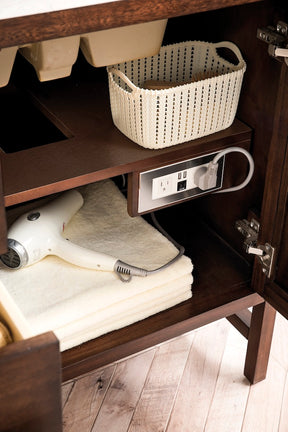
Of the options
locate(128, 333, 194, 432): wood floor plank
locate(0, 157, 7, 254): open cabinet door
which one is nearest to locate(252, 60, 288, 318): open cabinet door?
locate(128, 333, 194, 432): wood floor plank

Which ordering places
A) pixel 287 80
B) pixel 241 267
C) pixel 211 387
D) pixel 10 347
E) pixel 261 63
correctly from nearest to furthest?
pixel 10 347 → pixel 287 80 → pixel 261 63 → pixel 241 267 → pixel 211 387

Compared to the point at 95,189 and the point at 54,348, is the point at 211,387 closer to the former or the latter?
the point at 95,189

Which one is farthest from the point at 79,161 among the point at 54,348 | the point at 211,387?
the point at 211,387

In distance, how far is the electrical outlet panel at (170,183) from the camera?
1.19 metres

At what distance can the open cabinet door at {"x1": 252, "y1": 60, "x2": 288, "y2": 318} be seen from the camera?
3.57 ft

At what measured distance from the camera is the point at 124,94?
114 cm

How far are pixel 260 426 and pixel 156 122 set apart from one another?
0.70m

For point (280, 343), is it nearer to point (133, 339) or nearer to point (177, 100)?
point (133, 339)

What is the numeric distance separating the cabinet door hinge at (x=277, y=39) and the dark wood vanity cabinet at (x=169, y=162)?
0.06 ft

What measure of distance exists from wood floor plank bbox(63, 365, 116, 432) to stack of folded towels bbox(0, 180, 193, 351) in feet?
0.98

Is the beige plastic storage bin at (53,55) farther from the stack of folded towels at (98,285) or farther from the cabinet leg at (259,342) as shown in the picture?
the cabinet leg at (259,342)

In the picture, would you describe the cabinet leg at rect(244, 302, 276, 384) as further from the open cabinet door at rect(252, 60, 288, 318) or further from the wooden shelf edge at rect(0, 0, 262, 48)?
the wooden shelf edge at rect(0, 0, 262, 48)

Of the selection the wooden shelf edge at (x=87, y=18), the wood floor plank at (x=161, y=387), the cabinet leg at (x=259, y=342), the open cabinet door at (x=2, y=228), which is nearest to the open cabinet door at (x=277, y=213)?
the cabinet leg at (x=259, y=342)

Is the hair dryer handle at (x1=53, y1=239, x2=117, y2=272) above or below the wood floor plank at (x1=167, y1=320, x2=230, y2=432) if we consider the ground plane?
above
